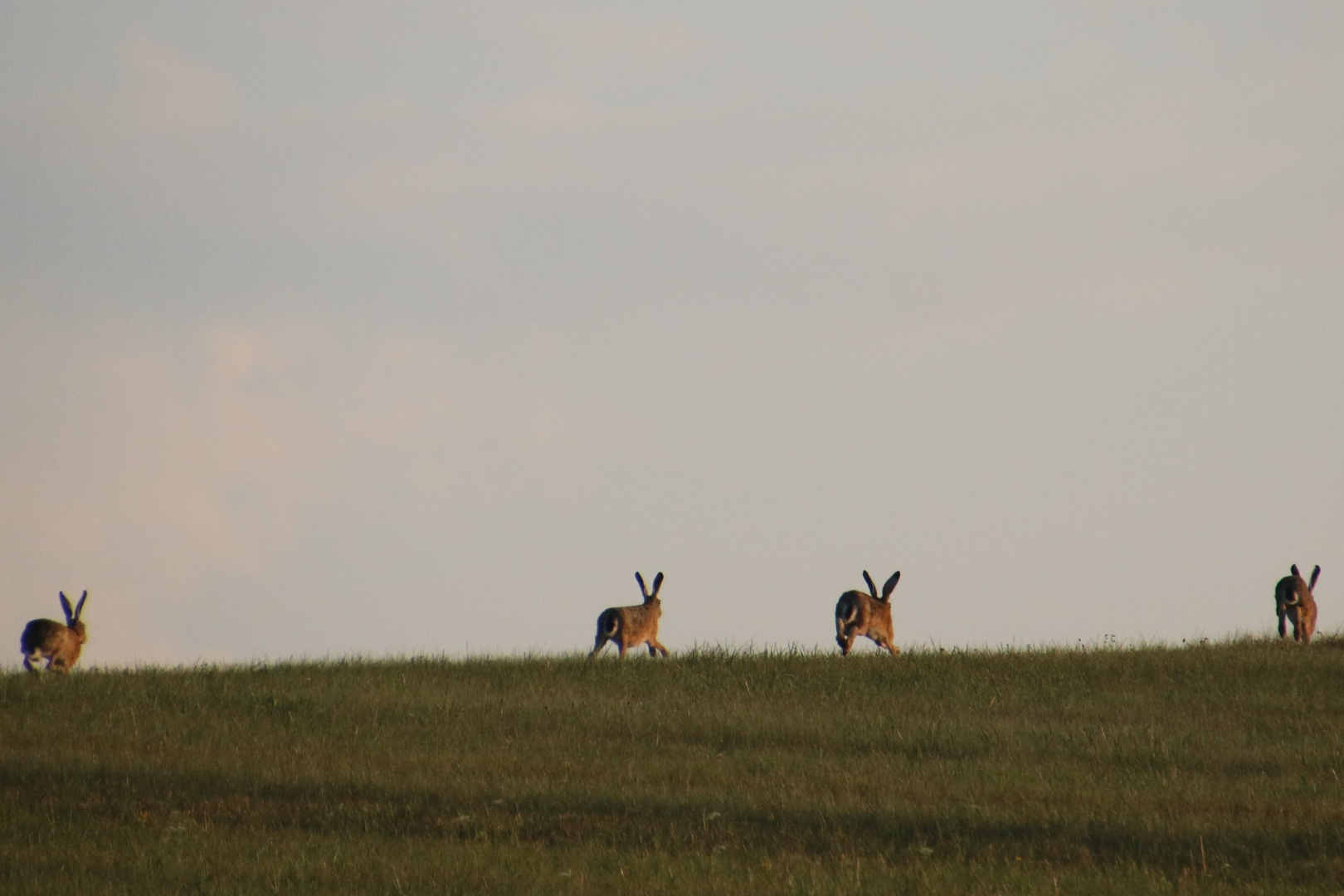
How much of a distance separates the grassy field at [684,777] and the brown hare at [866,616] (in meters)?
3.83

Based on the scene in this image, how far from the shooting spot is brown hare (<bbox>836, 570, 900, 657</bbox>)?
23.6 m

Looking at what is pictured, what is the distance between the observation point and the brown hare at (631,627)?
75.0 feet

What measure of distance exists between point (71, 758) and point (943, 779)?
8240mm

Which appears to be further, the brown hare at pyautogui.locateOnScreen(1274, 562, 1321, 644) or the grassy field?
the brown hare at pyautogui.locateOnScreen(1274, 562, 1321, 644)

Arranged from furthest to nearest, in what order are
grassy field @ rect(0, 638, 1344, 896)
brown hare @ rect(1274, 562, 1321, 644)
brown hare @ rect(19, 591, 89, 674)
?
brown hare @ rect(1274, 562, 1321, 644)
brown hare @ rect(19, 591, 89, 674)
grassy field @ rect(0, 638, 1344, 896)

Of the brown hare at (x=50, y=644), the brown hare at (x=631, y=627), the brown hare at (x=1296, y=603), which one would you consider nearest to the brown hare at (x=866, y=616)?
the brown hare at (x=631, y=627)

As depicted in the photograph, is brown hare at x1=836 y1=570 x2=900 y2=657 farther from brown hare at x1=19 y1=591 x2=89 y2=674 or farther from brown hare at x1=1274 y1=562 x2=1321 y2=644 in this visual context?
brown hare at x1=19 y1=591 x2=89 y2=674

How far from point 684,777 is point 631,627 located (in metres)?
10.4

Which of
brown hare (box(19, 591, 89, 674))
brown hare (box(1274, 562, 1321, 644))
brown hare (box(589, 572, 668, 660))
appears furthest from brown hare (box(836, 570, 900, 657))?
brown hare (box(19, 591, 89, 674))

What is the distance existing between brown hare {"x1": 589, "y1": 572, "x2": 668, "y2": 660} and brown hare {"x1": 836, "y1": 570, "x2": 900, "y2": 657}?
3.07 meters

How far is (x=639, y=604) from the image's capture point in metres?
23.8

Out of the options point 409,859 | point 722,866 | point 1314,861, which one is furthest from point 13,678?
point 1314,861

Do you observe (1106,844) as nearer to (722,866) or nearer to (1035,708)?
(722,866)

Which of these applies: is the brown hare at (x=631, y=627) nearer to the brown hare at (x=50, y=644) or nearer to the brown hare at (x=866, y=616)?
the brown hare at (x=866, y=616)
